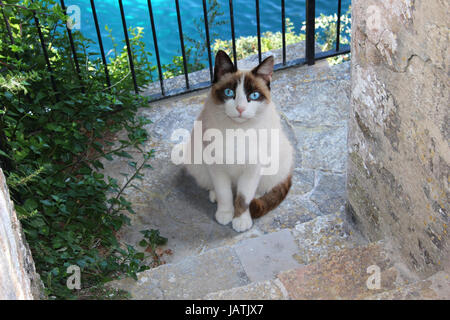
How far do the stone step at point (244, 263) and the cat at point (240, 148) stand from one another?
1.34 ft

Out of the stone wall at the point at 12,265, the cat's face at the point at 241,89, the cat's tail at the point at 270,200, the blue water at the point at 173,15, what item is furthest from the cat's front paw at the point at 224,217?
the blue water at the point at 173,15

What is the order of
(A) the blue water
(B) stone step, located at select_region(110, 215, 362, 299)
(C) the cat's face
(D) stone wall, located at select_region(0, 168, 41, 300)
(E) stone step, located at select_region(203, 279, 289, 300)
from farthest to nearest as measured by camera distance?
(A) the blue water → (C) the cat's face → (B) stone step, located at select_region(110, 215, 362, 299) → (E) stone step, located at select_region(203, 279, 289, 300) → (D) stone wall, located at select_region(0, 168, 41, 300)

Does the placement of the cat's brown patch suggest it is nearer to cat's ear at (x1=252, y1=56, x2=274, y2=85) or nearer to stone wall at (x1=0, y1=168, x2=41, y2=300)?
cat's ear at (x1=252, y1=56, x2=274, y2=85)

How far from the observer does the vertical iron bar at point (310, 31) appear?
3.63m

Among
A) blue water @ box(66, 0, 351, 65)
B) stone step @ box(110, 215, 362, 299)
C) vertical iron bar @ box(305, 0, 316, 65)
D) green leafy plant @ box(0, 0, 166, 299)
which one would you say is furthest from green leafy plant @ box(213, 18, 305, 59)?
stone step @ box(110, 215, 362, 299)

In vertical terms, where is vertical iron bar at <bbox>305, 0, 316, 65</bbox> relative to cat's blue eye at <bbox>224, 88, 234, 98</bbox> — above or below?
below

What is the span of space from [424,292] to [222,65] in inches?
63.3

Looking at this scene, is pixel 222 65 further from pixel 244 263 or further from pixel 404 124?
pixel 404 124

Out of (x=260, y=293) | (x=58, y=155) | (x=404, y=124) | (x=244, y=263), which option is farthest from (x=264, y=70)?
(x=260, y=293)

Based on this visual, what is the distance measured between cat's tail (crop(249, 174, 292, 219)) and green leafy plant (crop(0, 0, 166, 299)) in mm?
676

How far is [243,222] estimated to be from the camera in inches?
110

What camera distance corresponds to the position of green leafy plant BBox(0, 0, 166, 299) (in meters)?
2.11

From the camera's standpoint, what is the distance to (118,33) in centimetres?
751
